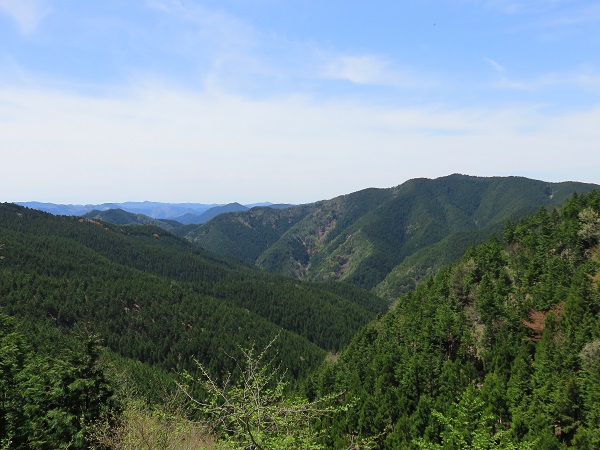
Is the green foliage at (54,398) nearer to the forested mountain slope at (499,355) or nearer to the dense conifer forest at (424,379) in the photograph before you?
the dense conifer forest at (424,379)

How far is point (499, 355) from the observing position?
2138 inches

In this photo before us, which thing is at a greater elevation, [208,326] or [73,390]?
[73,390]

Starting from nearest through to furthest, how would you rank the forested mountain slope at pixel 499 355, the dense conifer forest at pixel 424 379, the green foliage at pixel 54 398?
the dense conifer forest at pixel 424 379 → the green foliage at pixel 54 398 → the forested mountain slope at pixel 499 355

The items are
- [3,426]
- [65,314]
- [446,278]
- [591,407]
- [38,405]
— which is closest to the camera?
[3,426]

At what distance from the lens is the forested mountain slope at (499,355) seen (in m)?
40.4

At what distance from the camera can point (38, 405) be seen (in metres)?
32.1

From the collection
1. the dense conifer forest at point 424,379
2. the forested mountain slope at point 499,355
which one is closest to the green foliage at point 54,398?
the dense conifer forest at point 424,379

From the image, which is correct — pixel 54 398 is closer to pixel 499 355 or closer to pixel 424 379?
pixel 424 379

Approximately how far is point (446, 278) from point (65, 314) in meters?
161

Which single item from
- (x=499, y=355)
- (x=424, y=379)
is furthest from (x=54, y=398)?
(x=499, y=355)

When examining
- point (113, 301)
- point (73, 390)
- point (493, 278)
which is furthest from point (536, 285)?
point (113, 301)

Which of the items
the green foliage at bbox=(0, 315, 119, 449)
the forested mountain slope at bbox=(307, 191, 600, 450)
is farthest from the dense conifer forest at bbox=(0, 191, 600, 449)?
the forested mountain slope at bbox=(307, 191, 600, 450)

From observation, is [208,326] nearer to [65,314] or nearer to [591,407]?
[65,314]

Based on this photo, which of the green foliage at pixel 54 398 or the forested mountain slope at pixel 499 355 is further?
the forested mountain slope at pixel 499 355
